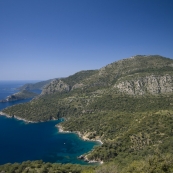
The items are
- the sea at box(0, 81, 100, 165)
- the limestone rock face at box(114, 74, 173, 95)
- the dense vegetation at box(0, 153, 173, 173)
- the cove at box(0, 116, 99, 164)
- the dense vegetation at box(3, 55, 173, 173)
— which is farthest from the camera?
the limestone rock face at box(114, 74, 173, 95)

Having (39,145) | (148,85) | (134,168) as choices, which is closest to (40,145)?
(39,145)

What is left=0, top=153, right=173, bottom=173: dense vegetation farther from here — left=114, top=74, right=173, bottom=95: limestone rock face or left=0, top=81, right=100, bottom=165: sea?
left=114, top=74, right=173, bottom=95: limestone rock face

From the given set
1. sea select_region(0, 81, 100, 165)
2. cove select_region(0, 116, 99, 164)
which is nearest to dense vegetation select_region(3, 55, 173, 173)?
sea select_region(0, 81, 100, 165)

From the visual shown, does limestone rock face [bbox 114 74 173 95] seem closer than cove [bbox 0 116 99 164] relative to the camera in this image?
No

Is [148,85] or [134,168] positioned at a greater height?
[148,85]

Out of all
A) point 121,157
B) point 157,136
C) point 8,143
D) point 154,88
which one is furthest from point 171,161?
point 154,88

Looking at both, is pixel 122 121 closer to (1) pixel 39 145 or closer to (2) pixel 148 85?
(1) pixel 39 145

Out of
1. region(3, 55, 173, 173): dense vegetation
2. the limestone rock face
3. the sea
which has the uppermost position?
the limestone rock face
